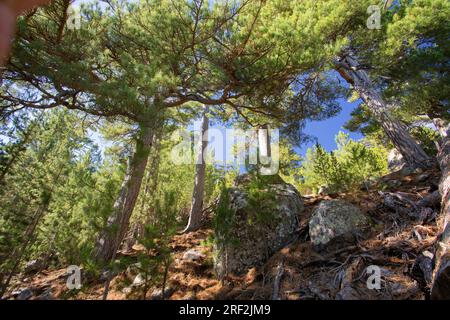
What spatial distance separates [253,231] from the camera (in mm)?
4828

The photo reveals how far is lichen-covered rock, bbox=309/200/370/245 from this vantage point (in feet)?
14.1

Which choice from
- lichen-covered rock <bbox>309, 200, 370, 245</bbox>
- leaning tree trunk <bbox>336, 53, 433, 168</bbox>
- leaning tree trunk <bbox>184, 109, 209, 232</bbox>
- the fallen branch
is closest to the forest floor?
the fallen branch

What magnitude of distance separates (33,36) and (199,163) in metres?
5.99

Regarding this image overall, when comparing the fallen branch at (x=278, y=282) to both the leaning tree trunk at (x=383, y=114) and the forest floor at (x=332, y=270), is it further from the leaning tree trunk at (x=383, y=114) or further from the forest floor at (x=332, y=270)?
the leaning tree trunk at (x=383, y=114)

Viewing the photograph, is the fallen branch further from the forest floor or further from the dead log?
the dead log

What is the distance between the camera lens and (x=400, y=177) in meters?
6.46

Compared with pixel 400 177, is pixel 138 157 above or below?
below

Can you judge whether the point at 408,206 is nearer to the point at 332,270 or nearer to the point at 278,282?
the point at 332,270

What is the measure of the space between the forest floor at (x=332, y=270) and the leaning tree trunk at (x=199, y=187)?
3.03 m
